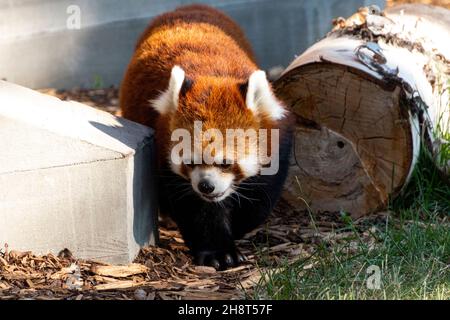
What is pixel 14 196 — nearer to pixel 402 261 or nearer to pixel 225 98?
pixel 225 98

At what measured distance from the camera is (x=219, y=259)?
575 cm

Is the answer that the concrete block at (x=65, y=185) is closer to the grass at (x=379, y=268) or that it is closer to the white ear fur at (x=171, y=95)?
the white ear fur at (x=171, y=95)

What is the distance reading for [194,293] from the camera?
15.9 ft

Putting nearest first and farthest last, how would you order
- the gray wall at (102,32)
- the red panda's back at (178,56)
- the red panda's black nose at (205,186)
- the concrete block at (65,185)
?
the concrete block at (65,185) → the red panda's black nose at (205,186) → the red panda's back at (178,56) → the gray wall at (102,32)

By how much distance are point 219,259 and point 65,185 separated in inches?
50.9

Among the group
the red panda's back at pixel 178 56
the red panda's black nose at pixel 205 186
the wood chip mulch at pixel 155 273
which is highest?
the red panda's back at pixel 178 56

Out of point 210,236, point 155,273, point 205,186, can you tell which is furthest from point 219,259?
point 205,186

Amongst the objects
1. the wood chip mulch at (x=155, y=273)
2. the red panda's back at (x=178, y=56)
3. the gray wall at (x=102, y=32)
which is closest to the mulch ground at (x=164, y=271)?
the wood chip mulch at (x=155, y=273)

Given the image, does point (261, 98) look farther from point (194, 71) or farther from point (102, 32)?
point (102, 32)

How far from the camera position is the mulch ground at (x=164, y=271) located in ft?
15.6

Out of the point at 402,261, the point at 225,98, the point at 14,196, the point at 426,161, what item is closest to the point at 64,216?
the point at 14,196

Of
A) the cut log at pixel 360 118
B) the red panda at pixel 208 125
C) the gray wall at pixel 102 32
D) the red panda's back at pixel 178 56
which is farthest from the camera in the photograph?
the gray wall at pixel 102 32

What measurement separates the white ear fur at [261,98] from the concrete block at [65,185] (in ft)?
2.61

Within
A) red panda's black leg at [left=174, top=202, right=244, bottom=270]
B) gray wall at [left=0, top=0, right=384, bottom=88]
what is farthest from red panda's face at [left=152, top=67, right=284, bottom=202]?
gray wall at [left=0, top=0, right=384, bottom=88]
